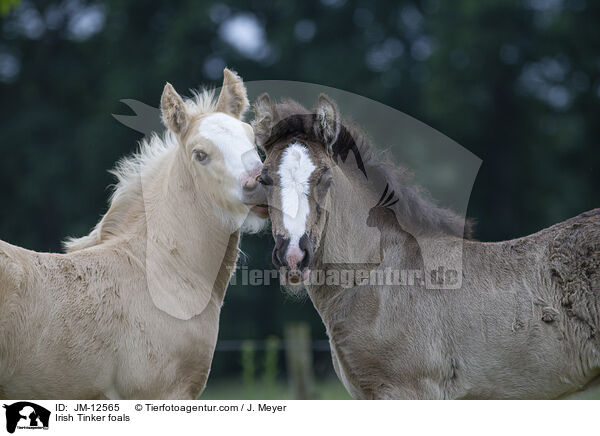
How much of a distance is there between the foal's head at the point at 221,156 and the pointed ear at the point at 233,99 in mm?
125

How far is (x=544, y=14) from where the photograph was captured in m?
15.3

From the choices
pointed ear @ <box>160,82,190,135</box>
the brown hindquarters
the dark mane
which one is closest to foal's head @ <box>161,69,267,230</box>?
pointed ear @ <box>160,82,190,135</box>

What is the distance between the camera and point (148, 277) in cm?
459

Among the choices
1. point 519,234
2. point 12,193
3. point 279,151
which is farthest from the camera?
point 12,193

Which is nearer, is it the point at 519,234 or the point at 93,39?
the point at 519,234

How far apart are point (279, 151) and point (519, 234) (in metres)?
11.1

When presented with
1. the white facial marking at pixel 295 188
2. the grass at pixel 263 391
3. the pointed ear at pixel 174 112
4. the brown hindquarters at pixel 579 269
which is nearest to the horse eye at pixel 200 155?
the pointed ear at pixel 174 112

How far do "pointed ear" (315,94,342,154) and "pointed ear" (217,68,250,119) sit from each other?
947mm

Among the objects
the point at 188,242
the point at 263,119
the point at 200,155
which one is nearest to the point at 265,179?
the point at 263,119

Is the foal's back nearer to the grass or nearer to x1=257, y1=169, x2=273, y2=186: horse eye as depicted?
x1=257, y1=169, x2=273, y2=186: horse eye

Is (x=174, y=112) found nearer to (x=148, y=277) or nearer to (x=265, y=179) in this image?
(x=265, y=179)
